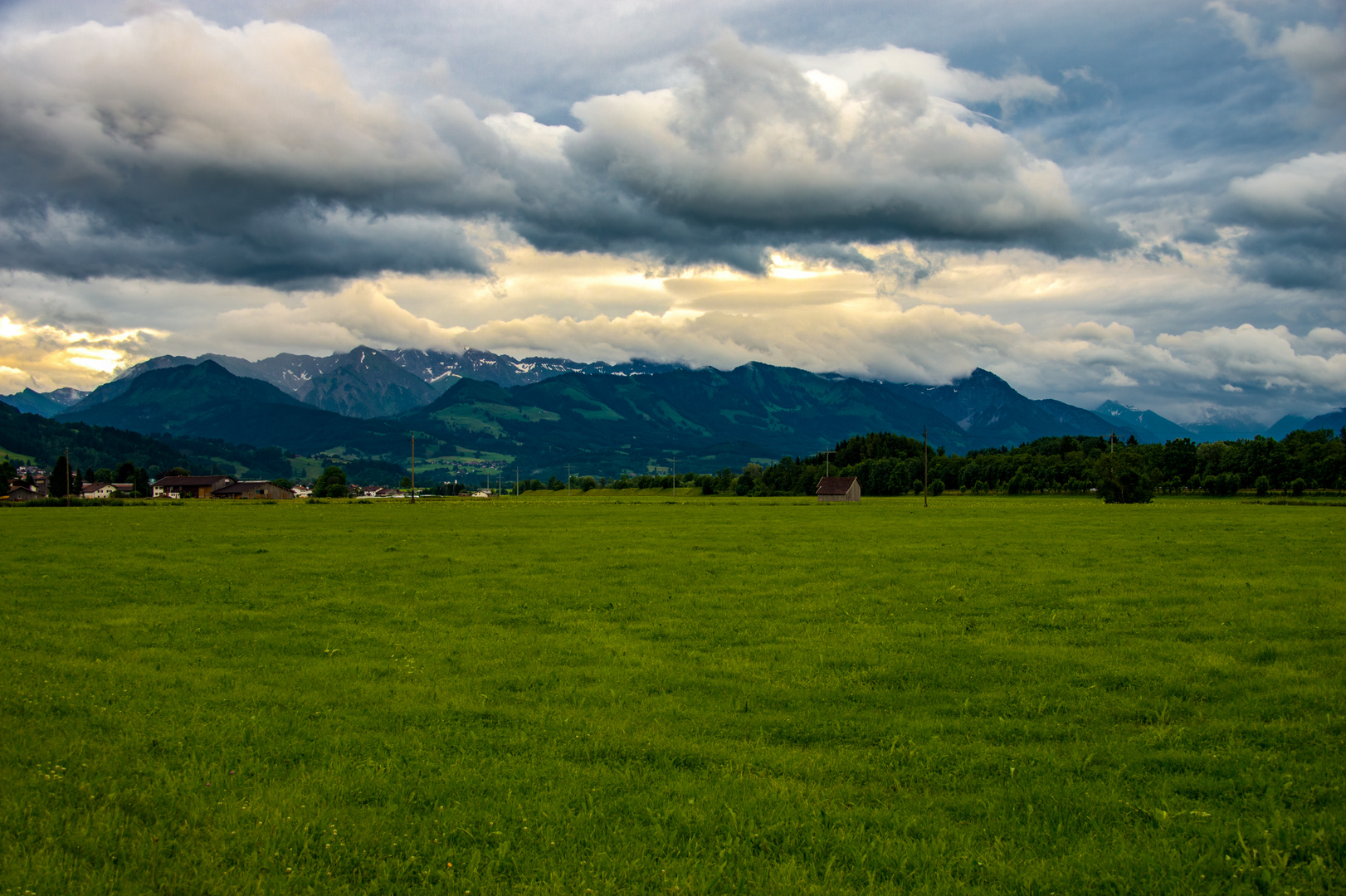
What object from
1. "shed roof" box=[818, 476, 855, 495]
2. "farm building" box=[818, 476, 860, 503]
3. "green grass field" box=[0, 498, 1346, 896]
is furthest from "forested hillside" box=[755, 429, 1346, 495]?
"green grass field" box=[0, 498, 1346, 896]

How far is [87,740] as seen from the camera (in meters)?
11.4

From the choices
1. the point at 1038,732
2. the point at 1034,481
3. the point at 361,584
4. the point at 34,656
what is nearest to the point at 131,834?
the point at 34,656

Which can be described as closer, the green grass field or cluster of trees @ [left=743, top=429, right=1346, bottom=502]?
the green grass field

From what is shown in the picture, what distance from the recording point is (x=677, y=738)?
11.7 m

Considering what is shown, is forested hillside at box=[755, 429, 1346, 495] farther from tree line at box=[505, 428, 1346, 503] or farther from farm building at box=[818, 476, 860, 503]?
farm building at box=[818, 476, 860, 503]

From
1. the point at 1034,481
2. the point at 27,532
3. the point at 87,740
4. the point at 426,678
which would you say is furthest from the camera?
the point at 1034,481

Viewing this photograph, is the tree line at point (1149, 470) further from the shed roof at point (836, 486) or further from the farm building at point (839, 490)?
the shed roof at point (836, 486)

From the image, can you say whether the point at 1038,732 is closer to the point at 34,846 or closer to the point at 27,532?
the point at 34,846

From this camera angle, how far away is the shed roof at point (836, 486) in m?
144

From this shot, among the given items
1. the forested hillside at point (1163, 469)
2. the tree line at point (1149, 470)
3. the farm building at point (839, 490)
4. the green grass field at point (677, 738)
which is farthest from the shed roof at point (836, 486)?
the green grass field at point (677, 738)

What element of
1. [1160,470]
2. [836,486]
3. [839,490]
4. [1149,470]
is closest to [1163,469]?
[1160,470]

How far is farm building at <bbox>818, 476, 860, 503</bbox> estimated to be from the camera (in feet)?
470

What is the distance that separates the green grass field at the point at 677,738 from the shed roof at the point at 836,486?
389 feet

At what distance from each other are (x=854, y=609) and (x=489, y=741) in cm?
1303
